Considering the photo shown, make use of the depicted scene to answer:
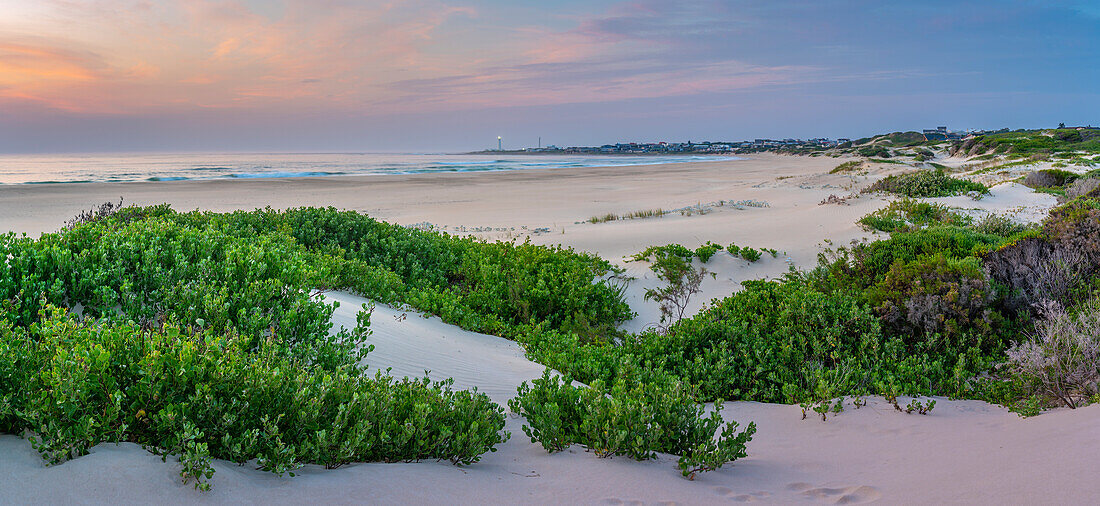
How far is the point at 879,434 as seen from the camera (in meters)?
4.12

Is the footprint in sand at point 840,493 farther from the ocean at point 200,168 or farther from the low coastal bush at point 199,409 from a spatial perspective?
the ocean at point 200,168

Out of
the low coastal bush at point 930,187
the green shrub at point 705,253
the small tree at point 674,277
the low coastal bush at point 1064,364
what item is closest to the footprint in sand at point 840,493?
the low coastal bush at point 1064,364

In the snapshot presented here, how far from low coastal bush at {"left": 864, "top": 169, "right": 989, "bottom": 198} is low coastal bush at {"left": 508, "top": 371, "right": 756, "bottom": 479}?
59.2 feet

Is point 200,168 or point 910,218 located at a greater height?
point 200,168

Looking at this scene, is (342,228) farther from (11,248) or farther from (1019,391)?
(1019,391)

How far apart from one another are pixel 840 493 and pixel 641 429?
1010 millimetres

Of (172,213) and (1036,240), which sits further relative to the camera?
(172,213)

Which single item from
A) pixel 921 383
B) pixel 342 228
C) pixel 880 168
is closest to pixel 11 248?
pixel 342 228

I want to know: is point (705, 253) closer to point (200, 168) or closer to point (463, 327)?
point (463, 327)

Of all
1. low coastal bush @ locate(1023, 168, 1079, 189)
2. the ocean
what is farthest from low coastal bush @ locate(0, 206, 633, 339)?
the ocean

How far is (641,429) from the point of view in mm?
3326

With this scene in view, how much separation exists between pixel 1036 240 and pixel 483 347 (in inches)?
249

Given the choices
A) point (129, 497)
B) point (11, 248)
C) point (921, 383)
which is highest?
point (11, 248)

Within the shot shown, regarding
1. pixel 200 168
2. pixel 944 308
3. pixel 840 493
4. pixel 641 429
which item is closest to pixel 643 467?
pixel 641 429
